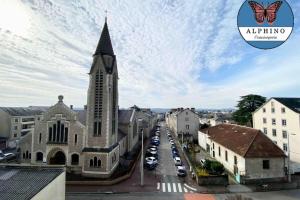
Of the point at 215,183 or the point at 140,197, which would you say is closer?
the point at 140,197

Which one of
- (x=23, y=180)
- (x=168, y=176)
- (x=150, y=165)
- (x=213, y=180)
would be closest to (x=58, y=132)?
(x=150, y=165)

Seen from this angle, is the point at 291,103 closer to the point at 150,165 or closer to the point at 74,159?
the point at 150,165

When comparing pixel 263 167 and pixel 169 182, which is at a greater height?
pixel 263 167

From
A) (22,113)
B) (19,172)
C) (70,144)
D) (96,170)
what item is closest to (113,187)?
(96,170)

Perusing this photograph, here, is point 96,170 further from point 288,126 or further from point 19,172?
point 288,126

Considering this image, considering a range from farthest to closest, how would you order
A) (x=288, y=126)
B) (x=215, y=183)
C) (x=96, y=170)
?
(x=288, y=126) → (x=96, y=170) → (x=215, y=183)

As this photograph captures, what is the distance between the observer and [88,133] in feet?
124

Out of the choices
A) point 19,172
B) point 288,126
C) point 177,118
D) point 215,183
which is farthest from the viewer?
point 177,118

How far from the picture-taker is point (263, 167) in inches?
1368

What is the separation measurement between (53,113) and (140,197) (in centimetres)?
1963

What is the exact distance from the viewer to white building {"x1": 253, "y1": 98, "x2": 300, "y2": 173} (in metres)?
44.9

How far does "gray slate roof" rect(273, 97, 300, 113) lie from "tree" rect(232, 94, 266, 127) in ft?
42.9

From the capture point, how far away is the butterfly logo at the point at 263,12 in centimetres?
1288

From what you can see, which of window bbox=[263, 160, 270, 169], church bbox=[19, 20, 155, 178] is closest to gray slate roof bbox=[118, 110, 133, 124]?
church bbox=[19, 20, 155, 178]
